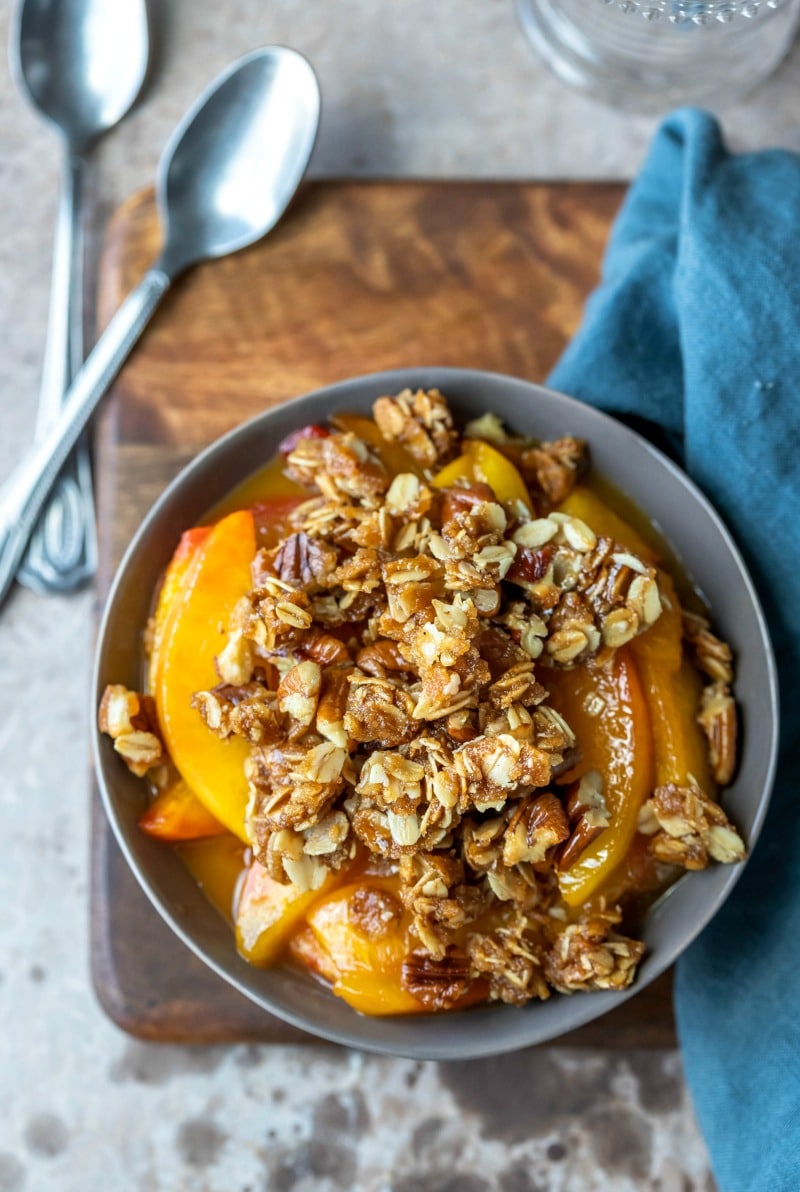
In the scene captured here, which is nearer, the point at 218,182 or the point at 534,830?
the point at 534,830

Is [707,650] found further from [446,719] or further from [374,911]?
[374,911]

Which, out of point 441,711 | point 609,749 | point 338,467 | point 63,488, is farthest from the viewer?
point 63,488

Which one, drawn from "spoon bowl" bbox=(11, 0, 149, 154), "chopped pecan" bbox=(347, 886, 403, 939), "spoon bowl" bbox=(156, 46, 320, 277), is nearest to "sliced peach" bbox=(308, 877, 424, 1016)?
"chopped pecan" bbox=(347, 886, 403, 939)

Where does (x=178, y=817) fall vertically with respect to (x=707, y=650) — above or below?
below

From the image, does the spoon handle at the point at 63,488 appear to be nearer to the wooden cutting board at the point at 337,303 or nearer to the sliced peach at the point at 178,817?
the wooden cutting board at the point at 337,303

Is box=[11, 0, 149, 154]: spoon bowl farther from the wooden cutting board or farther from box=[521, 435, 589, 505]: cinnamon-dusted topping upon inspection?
box=[521, 435, 589, 505]: cinnamon-dusted topping

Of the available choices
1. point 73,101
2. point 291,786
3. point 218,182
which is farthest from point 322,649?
point 73,101

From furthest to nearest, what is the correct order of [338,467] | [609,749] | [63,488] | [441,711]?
[63,488] < [338,467] < [609,749] < [441,711]

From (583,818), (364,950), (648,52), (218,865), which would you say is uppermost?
(648,52)
